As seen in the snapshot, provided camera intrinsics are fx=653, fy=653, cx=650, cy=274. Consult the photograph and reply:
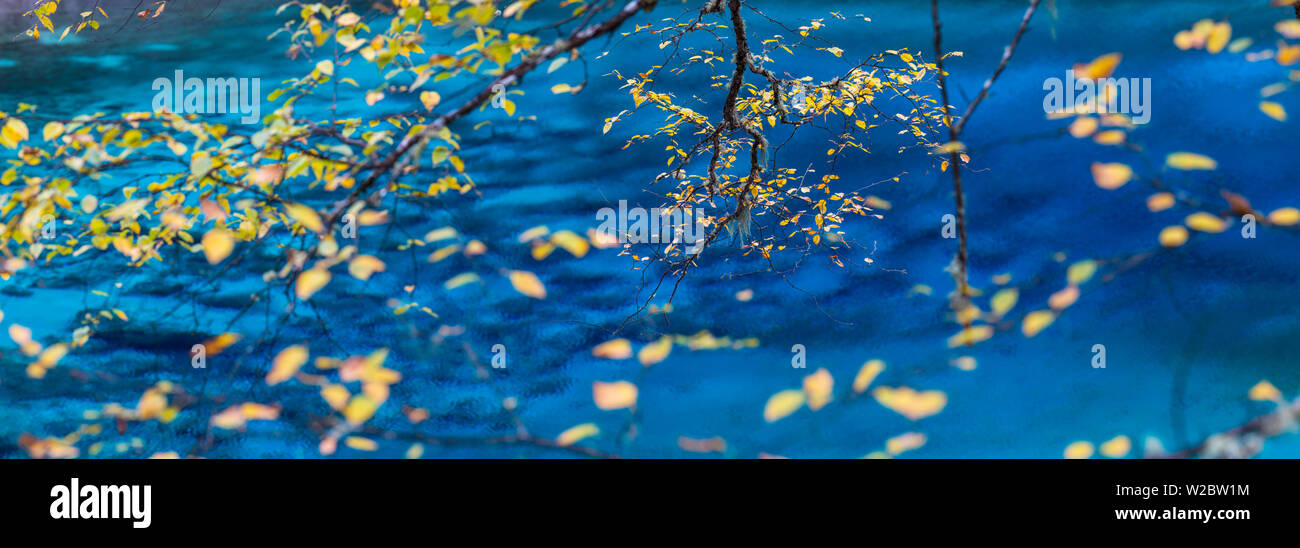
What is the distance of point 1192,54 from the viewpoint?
535 cm

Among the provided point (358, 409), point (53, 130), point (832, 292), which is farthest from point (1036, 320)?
point (832, 292)

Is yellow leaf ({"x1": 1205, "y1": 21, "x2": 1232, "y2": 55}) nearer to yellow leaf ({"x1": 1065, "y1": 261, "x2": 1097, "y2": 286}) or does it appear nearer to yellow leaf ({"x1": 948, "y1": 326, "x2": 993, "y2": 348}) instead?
yellow leaf ({"x1": 1065, "y1": 261, "x2": 1097, "y2": 286})

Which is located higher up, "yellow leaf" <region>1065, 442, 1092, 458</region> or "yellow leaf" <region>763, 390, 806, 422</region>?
"yellow leaf" <region>763, 390, 806, 422</region>

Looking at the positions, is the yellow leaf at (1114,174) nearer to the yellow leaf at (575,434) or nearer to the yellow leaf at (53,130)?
the yellow leaf at (575,434)

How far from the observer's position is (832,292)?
5.71m

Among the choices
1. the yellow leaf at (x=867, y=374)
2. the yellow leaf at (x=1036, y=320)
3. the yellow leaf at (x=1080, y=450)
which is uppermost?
the yellow leaf at (x=1036, y=320)

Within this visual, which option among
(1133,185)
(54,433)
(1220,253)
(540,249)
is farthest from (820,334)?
(54,433)

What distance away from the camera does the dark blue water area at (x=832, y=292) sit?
520 centimetres

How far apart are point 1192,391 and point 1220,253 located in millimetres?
1158

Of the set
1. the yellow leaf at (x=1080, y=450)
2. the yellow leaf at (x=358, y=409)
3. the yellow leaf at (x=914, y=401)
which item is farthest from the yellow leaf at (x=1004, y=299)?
the yellow leaf at (x=358, y=409)

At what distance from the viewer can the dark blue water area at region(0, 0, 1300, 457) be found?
520cm

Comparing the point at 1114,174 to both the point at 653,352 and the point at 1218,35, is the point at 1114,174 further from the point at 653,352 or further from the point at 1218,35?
the point at 653,352

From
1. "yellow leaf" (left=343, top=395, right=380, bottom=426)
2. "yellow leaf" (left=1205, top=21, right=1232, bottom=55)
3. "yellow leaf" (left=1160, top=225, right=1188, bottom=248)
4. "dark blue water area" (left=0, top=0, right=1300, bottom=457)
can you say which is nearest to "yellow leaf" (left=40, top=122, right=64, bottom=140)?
"yellow leaf" (left=343, top=395, right=380, bottom=426)

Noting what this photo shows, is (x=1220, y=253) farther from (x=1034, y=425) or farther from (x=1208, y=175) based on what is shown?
(x=1034, y=425)
